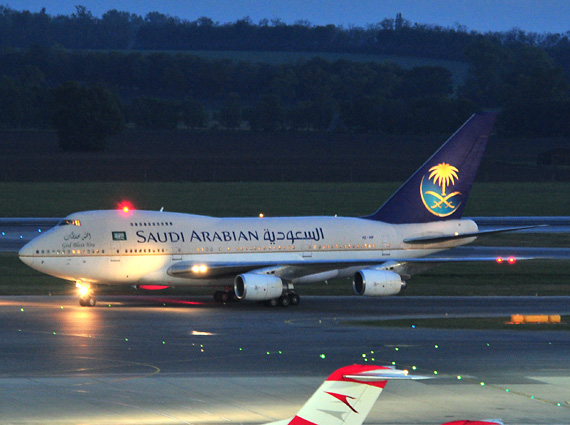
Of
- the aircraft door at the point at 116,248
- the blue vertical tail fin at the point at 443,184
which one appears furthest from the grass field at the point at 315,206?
the aircraft door at the point at 116,248

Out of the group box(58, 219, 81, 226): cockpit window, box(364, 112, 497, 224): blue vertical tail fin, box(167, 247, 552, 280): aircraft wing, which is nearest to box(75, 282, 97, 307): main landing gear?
box(58, 219, 81, 226): cockpit window

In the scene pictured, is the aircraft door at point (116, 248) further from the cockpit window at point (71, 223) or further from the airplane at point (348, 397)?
the airplane at point (348, 397)

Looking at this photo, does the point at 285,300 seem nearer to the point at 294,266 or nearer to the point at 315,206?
the point at 294,266

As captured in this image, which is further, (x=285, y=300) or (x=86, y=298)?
(x=285, y=300)

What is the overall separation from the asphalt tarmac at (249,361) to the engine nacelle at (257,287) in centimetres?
69

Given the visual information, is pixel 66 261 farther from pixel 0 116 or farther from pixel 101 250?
pixel 0 116

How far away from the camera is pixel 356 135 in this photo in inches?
6850

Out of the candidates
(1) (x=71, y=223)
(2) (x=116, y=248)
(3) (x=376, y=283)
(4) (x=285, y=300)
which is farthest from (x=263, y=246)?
(1) (x=71, y=223)

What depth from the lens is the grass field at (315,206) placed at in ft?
159

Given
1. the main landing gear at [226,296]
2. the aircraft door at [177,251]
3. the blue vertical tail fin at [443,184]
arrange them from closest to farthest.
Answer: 1. the aircraft door at [177,251]
2. the main landing gear at [226,296]
3. the blue vertical tail fin at [443,184]

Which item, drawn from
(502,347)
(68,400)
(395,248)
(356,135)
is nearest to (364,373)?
(68,400)

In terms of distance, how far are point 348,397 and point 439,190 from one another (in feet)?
112

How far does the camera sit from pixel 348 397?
13.4 m

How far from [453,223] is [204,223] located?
11031 mm
